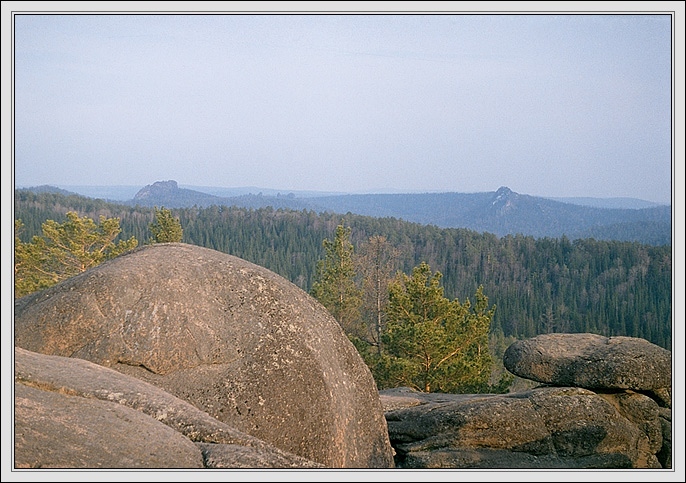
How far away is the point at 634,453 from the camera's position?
12.4 m

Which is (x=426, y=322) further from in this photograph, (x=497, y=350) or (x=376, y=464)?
(x=497, y=350)

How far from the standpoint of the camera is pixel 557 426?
482 inches

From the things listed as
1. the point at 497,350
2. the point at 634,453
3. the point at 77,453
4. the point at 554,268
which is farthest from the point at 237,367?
the point at 554,268

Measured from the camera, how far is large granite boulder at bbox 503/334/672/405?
13438mm

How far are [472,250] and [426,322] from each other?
107m

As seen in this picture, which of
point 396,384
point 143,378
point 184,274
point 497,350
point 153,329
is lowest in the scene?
point 497,350

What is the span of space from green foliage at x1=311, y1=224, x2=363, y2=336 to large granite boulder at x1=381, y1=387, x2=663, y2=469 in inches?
994

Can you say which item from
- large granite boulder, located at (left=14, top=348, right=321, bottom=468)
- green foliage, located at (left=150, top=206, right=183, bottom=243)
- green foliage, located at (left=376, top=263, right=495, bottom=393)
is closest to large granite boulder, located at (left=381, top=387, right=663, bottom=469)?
large granite boulder, located at (left=14, top=348, right=321, bottom=468)

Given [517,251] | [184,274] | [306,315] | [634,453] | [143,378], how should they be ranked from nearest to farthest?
[143,378]
[184,274]
[306,315]
[634,453]
[517,251]

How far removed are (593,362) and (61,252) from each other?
90.9 ft

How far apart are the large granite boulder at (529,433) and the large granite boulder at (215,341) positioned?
2.18m

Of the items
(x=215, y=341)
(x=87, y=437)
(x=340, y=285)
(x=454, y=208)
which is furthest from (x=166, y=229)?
(x=454, y=208)

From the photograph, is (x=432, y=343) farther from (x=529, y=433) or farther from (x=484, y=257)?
(x=484, y=257)

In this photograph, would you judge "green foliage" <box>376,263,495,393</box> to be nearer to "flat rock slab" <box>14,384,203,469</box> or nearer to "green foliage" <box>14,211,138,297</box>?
"green foliage" <box>14,211,138,297</box>
